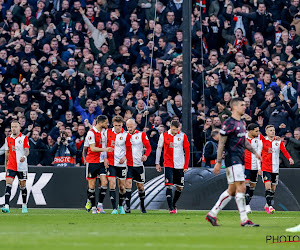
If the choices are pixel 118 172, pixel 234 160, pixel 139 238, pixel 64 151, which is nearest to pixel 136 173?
pixel 118 172

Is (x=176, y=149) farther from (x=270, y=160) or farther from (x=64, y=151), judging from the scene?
(x=64, y=151)

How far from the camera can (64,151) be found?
73.2 feet

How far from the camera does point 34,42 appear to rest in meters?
26.5

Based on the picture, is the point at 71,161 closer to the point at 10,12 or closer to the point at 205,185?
the point at 205,185

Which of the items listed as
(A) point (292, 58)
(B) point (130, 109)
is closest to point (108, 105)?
(B) point (130, 109)

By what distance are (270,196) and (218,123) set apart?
290cm

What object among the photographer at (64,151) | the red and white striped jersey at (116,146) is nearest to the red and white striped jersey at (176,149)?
the red and white striped jersey at (116,146)

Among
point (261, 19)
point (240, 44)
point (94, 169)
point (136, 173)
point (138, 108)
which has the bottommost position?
point (136, 173)

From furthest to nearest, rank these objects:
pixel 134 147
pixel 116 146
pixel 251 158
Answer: pixel 251 158 < pixel 134 147 < pixel 116 146

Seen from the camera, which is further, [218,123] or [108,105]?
[108,105]

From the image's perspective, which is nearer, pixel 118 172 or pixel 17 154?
pixel 118 172

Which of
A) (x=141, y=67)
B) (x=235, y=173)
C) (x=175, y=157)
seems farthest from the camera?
(x=141, y=67)

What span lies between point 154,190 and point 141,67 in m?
5.18

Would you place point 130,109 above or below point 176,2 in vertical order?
below
